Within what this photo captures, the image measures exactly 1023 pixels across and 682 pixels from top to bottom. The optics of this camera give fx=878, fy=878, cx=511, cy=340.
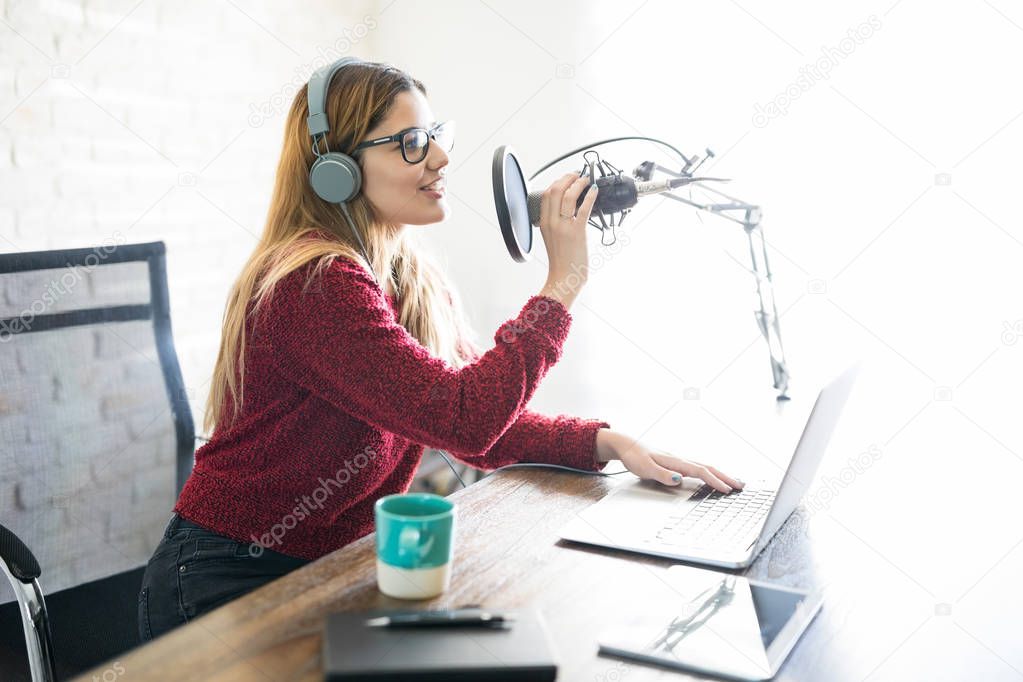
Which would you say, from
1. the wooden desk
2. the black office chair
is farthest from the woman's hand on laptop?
the black office chair

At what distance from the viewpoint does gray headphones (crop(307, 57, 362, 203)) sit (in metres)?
1.27

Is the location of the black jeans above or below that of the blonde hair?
below

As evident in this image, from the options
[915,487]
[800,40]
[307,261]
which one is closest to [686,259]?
[800,40]

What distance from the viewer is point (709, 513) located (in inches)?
45.4

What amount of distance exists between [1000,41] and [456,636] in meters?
1.81

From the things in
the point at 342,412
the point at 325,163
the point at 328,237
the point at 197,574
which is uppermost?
the point at 325,163

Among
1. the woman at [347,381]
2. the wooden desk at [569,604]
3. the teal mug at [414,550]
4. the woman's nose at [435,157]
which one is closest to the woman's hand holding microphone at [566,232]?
the woman at [347,381]

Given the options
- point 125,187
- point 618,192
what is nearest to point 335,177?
point 618,192

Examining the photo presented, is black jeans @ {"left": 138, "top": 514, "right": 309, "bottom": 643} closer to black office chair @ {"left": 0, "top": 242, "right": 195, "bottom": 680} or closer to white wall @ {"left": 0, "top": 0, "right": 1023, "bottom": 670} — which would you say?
black office chair @ {"left": 0, "top": 242, "right": 195, "bottom": 680}

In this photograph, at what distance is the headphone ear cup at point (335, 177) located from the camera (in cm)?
127

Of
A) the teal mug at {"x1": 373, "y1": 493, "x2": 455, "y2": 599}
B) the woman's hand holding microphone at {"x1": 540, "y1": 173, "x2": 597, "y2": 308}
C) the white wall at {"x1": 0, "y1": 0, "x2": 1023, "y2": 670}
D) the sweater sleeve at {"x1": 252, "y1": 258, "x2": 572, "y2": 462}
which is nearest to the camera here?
the teal mug at {"x1": 373, "y1": 493, "x2": 455, "y2": 599}

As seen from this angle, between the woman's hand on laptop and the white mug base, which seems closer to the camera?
the white mug base

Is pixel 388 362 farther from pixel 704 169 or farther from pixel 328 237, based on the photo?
pixel 704 169

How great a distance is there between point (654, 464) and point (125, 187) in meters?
1.54
